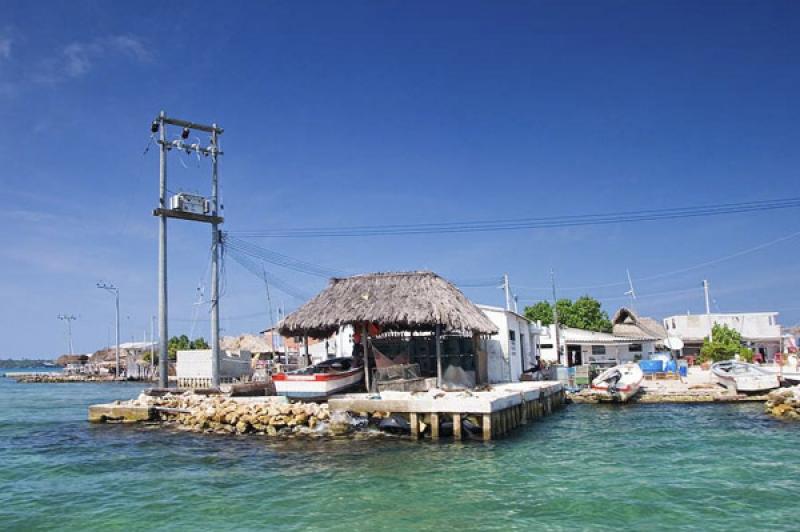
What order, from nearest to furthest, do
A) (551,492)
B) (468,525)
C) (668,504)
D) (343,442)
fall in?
(468,525)
(668,504)
(551,492)
(343,442)

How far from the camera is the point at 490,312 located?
3080 cm

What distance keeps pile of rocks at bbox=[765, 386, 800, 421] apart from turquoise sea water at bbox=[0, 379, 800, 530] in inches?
66.9

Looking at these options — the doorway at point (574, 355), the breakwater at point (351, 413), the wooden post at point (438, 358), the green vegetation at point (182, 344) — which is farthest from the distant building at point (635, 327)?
the green vegetation at point (182, 344)

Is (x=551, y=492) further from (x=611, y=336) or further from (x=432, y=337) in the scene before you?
(x=611, y=336)

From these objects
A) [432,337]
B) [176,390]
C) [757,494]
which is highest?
[432,337]

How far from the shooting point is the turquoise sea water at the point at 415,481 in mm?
Result: 12055

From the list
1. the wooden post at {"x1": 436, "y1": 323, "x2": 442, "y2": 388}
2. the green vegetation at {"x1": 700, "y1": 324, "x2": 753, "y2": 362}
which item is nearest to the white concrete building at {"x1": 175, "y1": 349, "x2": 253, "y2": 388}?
the wooden post at {"x1": 436, "y1": 323, "x2": 442, "y2": 388}

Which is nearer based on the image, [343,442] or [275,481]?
[275,481]

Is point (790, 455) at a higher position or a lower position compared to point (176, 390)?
lower

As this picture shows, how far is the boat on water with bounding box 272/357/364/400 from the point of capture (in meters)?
22.9

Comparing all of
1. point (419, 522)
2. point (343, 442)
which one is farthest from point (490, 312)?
point (419, 522)

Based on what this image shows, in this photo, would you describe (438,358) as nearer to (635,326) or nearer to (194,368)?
(194,368)

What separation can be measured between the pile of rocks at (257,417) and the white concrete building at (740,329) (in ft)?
138

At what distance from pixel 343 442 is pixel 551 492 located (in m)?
8.04
